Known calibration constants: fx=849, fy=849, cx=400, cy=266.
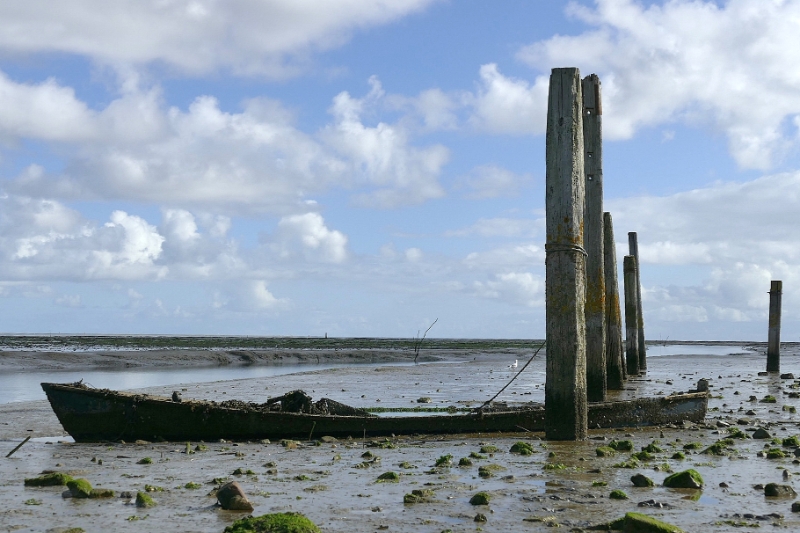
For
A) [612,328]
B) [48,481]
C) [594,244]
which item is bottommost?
[48,481]

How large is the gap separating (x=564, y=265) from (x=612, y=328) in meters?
10.3

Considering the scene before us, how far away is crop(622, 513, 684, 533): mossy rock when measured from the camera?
6168mm

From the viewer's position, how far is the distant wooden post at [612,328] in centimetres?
2014

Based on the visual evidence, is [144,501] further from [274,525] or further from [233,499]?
[274,525]

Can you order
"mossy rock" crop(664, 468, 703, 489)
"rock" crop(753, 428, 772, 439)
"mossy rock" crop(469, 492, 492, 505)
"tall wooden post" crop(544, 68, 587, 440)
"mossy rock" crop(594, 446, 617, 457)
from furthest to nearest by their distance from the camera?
"rock" crop(753, 428, 772, 439), "tall wooden post" crop(544, 68, 587, 440), "mossy rock" crop(594, 446, 617, 457), "mossy rock" crop(664, 468, 703, 489), "mossy rock" crop(469, 492, 492, 505)

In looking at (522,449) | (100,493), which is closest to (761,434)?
(522,449)

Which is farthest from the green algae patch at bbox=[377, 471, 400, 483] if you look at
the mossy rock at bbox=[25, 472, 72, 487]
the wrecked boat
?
the wrecked boat

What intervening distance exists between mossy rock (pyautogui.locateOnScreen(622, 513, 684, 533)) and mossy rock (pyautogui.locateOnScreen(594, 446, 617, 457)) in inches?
148

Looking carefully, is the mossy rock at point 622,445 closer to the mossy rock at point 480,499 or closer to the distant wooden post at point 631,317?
the mossy rock at point 480,499

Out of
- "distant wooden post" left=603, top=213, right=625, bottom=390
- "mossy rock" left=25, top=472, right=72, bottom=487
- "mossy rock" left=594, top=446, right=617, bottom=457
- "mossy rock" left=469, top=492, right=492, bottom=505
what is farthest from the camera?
"distant wooden post" left=603, top=213, right=625, bottom=390

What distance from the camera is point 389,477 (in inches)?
348

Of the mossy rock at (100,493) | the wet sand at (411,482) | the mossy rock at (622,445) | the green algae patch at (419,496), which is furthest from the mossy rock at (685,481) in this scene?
the mossy rock at (100,493)

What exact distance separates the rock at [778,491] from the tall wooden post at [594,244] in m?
8.13

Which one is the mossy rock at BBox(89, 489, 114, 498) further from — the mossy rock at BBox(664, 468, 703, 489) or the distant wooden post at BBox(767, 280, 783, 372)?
the distant wooden post at BBox(767, 280, 783, 372)
